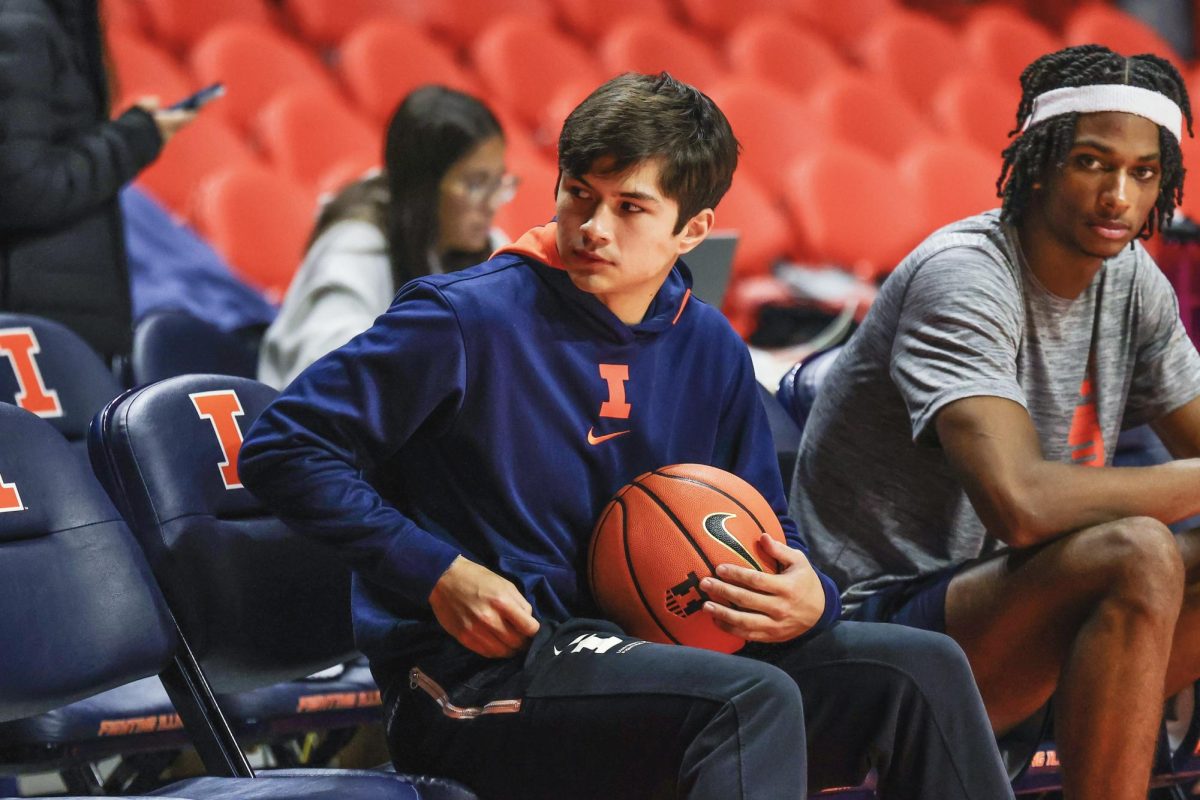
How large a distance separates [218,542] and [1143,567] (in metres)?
1.18

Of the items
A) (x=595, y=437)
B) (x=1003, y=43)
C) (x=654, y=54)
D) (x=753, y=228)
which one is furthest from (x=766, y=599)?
(x=1003, y=43)

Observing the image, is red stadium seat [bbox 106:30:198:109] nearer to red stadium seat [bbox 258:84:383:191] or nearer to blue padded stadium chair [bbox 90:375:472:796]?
red stadium seat [bbox 258:84:383:191]

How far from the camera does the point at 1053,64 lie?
2.43 metres

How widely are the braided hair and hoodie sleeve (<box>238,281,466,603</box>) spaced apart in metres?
1.03

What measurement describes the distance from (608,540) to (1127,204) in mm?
990

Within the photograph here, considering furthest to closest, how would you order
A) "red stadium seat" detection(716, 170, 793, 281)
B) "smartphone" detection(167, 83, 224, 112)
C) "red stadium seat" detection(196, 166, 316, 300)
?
"red stadium seat" detection(716, 170, 793, 281)
"red stadium seat" detection(196, 166, 316, 300)
"smartphone" detection(167, 83, 224, 112)

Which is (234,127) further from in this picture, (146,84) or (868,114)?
(868,114)

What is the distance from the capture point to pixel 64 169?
3.21 m

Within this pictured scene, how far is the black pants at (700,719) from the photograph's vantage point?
1.59 metres

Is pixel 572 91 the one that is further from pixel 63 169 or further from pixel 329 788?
pixel 329 788

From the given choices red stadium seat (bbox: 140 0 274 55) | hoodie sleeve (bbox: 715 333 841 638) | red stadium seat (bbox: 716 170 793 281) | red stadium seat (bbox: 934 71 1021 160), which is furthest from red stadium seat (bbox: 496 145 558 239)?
hoodie sleeve (bbox: 715 333 841 638)

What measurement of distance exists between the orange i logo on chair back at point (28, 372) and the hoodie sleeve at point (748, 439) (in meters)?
1.30

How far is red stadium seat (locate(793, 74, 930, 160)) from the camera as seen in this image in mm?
6359

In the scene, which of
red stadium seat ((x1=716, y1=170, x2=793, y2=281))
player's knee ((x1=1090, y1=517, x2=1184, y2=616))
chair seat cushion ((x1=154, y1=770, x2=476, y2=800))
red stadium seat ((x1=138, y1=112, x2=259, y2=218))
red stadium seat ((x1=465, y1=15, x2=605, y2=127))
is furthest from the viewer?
red stadium seat ((x1=465, y1=15, x2=605, y2=127))
